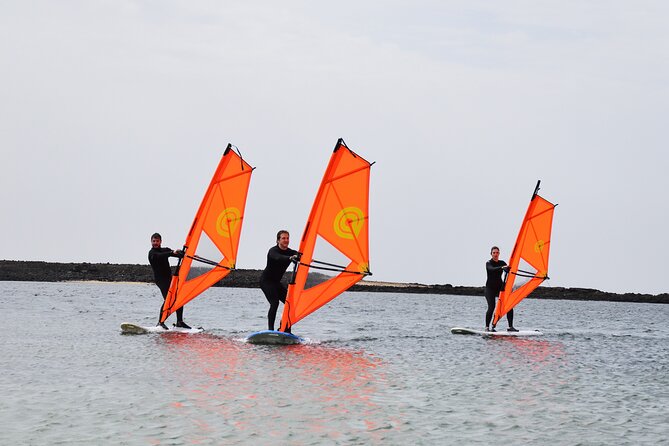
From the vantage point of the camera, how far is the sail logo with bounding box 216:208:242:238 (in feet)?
67.1

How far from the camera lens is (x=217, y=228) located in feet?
67.1

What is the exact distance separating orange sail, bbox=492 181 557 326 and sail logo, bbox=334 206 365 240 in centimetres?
576

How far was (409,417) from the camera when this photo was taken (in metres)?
10.6

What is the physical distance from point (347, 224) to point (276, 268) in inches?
65.4

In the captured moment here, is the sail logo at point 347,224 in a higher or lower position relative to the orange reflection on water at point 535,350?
higher

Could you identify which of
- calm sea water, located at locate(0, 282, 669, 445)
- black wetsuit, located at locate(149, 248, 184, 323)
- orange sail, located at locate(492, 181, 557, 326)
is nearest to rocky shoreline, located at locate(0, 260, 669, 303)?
orange sail, located at locate(492, 181, 557, 326)

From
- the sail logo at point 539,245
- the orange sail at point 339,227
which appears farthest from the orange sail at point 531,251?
the orange sail at point 339,227

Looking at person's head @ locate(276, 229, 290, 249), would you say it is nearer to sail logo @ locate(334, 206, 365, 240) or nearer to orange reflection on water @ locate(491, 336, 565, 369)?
sail logo @ locate(334, 206, 365, 240)

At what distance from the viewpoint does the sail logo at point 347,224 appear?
702 inches

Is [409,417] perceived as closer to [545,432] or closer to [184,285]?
[545,432]

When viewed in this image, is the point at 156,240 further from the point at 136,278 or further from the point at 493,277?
the point at 136,278

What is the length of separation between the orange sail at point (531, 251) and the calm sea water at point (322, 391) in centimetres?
178

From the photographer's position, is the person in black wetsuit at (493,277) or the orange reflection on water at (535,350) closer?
the orange reflection on water at (535,350)

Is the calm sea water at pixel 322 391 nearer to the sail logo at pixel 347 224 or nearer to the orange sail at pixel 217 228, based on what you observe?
the orange sail at pixel 217 228
